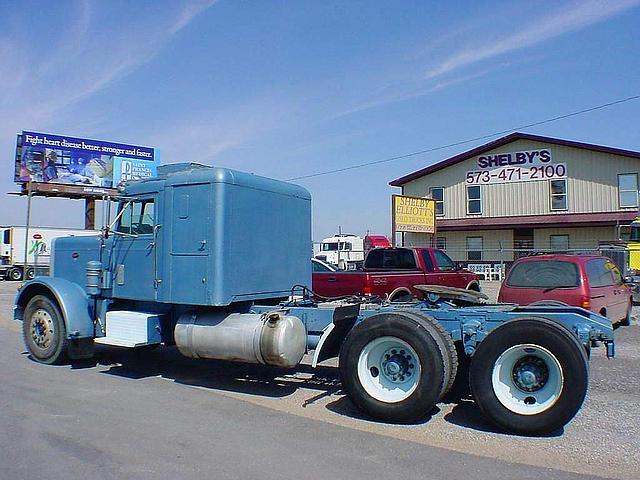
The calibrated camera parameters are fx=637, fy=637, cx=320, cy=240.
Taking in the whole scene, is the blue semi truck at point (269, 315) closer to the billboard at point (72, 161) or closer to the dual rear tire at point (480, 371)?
the dual rear tire at point (480, 371)

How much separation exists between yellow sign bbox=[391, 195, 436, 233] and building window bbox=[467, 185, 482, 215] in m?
3.10

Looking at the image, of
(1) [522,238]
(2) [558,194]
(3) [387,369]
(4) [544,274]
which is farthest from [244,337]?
(1) [522,238]

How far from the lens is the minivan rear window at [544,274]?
1158 centimetres

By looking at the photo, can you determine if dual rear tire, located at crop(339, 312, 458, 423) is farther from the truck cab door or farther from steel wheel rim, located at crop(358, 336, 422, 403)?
the truck cab door

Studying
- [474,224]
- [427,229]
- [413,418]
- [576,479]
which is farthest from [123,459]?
[474,224]

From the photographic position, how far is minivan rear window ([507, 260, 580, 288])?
38.0 ft

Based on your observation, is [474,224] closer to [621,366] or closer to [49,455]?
[621,366]

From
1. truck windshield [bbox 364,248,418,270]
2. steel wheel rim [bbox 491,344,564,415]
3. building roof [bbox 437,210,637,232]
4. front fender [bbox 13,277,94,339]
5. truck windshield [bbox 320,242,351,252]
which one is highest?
building roof [bbox 437,210,637,232]

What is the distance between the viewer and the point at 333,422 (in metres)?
6.74

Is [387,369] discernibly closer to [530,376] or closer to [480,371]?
[480,371]

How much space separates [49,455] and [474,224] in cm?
3136

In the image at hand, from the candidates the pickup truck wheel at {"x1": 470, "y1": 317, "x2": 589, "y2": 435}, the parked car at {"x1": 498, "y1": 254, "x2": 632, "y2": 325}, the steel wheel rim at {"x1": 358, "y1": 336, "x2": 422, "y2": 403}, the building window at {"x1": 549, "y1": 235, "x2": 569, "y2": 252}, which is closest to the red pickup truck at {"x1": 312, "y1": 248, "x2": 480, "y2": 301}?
the parked car at {"x1": 498, "y1": 254, "x2": 632, "y2": 325}

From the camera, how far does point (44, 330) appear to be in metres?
9.71

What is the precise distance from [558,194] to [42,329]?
29427 mm
